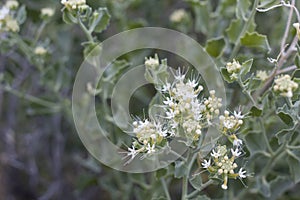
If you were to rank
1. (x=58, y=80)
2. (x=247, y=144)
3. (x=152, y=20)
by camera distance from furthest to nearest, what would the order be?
(x=152, y=20)
(x=58, y=80)
(x=247, y=144)

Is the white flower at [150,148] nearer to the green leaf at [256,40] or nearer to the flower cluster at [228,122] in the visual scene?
the flower cluster at [228,122]

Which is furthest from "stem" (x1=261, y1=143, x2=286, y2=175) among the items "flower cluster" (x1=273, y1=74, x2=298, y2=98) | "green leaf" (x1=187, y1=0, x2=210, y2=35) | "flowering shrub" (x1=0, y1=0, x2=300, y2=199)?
"green leaf" (x1=187, y1=0, x2=210, y2=35)

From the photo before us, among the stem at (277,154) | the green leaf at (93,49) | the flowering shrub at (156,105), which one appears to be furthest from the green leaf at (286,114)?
the green leaf at (93,49)

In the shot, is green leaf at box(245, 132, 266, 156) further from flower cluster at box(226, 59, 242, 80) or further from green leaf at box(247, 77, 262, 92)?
flower cluster at box(226, 59, 242, 80)

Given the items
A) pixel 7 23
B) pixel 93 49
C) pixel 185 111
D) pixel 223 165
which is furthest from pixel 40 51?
pixel 223 165

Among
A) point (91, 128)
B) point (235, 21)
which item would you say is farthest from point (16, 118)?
point (235, 21)

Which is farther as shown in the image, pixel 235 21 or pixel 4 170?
Answer: pixel 4 170

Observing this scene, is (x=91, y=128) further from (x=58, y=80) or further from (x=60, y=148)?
(x=60, y=148)

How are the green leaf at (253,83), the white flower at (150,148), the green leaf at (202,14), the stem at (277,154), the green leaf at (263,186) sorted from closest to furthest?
1. the white flower at (150,148)
2. the green leaf at (253,83)
3. the stem at (277,154)
4. the green leaf at (263,186)
5. the green leaf at (202,14)
